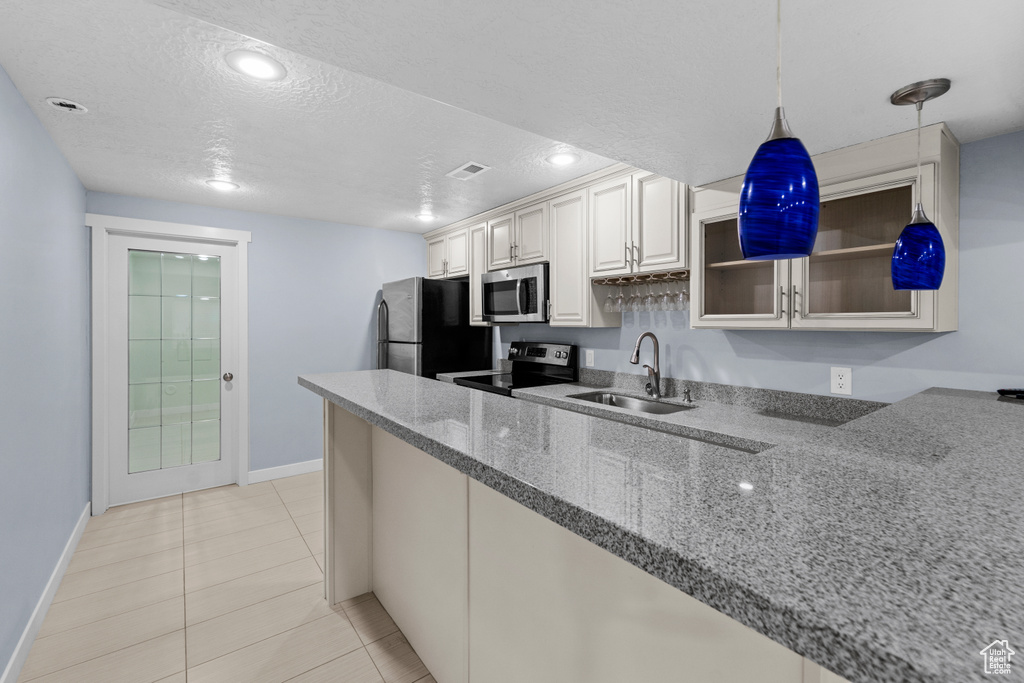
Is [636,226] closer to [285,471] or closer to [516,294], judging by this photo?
[516,294]

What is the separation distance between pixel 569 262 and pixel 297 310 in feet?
8.02

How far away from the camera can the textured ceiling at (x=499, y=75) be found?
115cm

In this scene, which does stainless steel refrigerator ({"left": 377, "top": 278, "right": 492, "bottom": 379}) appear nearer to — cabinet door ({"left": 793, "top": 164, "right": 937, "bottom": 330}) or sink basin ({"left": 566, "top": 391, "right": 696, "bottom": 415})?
sink basin ({"left": 566, "top": 391, "right": 696, "bottom": 415})

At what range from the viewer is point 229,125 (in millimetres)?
2172

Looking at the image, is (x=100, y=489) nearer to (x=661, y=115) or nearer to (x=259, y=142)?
(x=259, y=142)

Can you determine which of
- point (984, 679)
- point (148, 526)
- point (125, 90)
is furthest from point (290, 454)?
point (984, 679)

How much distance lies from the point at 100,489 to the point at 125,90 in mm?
2804

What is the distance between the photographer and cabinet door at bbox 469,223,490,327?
3770 millimetres

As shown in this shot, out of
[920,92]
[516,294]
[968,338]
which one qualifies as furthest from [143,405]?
[968,338]

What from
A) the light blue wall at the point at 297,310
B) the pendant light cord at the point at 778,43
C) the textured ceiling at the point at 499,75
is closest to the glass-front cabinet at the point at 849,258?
the textured ceiling at the point at 499,75

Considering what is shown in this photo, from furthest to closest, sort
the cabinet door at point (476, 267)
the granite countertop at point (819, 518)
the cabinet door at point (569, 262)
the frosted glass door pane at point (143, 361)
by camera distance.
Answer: the cabinet door at point (476, 267)
the frosted glass door pane at point (143, 361)
the cabinet door at point (569, 262)
the granite countertop at point (819, 518)

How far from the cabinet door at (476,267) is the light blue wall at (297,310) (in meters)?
1.06

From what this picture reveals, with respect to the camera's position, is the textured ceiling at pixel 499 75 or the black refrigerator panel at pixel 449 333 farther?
the black refrigerator panel at pixel 449 333

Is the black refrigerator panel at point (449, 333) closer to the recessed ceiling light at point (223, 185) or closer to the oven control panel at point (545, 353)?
the oven control panel at point (545, 353)
